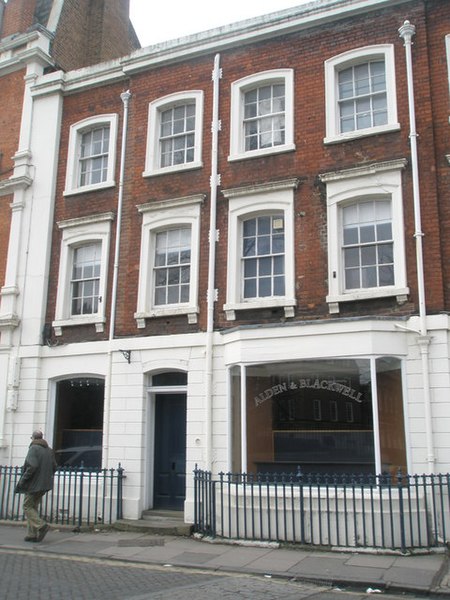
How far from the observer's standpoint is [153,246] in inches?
559

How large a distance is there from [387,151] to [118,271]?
21.1 feet

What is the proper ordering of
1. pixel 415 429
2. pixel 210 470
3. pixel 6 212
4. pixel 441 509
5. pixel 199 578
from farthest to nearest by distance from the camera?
pixel 6 212 < pixel 210 470 < pixel 415 429 < pixel 441 509 < pixel 199 578

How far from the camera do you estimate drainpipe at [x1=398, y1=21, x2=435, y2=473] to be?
10516 millimetres

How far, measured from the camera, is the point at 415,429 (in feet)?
35.1

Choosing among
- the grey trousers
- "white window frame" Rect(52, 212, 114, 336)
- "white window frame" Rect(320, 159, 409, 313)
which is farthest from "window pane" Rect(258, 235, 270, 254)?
the grey trousers

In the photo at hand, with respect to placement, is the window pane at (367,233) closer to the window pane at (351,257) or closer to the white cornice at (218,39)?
the window pane at (351,257)

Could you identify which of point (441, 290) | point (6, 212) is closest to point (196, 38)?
point (6, 212)

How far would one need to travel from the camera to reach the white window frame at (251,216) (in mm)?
12359

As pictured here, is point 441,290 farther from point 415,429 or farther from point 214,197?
point 214,197

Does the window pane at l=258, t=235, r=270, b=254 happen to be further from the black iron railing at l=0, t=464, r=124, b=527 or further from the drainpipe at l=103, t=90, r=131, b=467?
the black iron railing at l=0, t=464, r=124, b=527

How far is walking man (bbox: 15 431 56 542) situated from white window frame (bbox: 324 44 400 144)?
8262 millimetres

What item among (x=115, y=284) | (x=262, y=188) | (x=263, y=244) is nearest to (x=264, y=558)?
(x=263, y=244)

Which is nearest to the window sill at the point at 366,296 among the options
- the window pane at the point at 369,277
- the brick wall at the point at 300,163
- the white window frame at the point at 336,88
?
the brick wall at the point at 300,163

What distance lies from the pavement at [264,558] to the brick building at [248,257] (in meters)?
1.48
